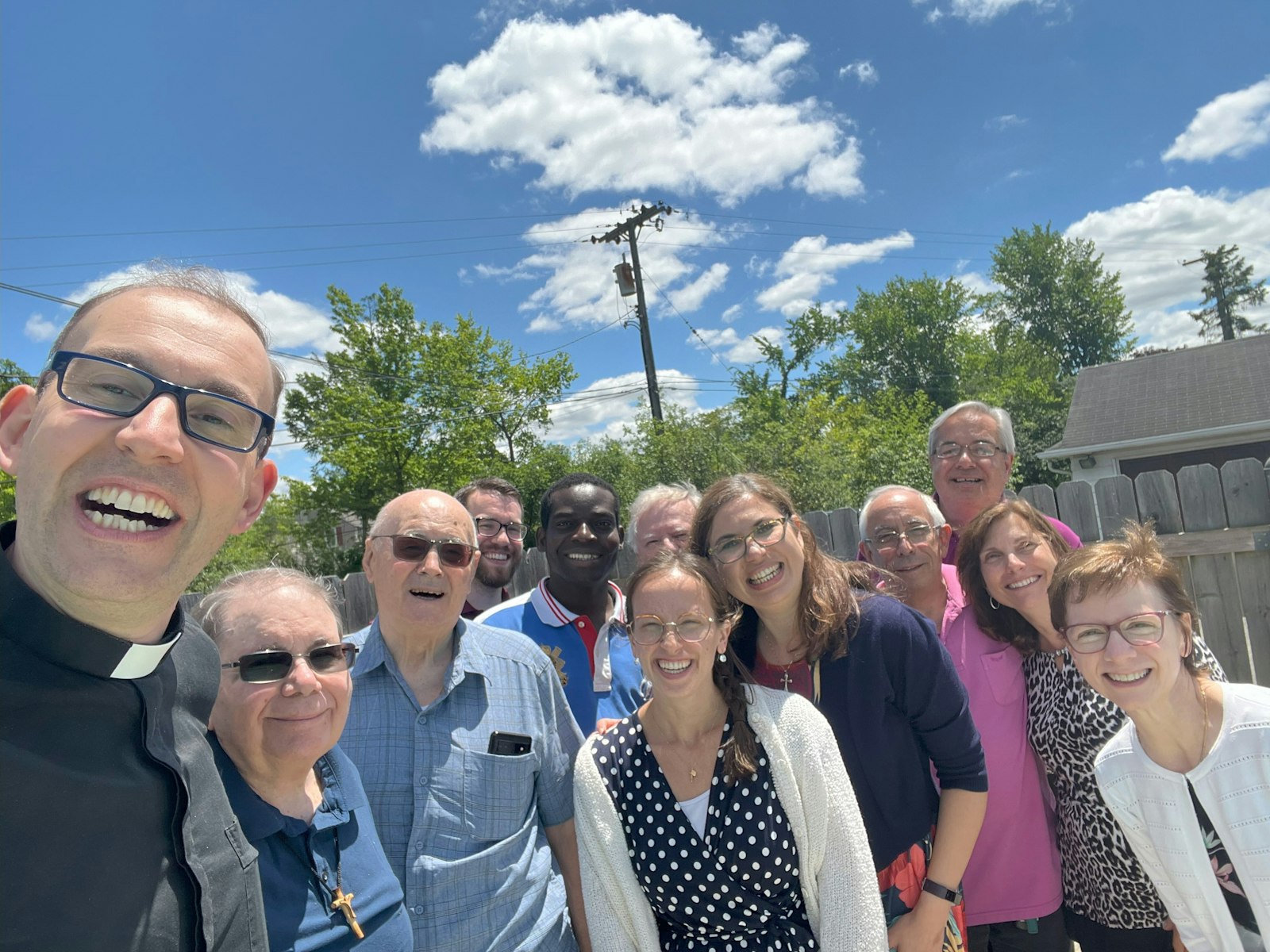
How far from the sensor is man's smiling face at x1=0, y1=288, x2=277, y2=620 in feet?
3.57

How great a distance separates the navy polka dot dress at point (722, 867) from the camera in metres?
1.93

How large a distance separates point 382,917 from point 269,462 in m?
1.20

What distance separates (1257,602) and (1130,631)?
319 centimetres

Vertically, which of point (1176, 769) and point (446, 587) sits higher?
point (446, 587)

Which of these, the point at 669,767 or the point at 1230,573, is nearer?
the point at 669,767

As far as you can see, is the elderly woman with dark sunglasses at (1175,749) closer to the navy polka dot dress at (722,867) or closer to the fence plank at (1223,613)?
the navy polka dot dress at (722,867)

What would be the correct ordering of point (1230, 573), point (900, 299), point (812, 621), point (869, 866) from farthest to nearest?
1. point (900, 299)
2. point (1230, 573)
3. point (812, 621)
4. point (869, 866)

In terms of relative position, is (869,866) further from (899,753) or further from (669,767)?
(669,767)

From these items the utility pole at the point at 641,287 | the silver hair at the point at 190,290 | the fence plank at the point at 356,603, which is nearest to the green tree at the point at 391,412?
the utility pole at the point at 641,287

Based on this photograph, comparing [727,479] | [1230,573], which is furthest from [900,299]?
[727,479]

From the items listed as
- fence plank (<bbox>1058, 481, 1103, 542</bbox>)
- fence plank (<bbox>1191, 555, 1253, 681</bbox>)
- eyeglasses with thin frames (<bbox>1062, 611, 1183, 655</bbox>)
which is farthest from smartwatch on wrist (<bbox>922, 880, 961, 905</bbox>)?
fence plank (<bbox>1058, 481, 1103, 542</bbox>)

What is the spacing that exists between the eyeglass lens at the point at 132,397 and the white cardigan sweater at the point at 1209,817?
2.51 m

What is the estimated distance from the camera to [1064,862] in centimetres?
248

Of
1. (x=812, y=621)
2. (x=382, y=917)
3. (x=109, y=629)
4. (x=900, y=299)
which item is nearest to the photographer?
(x=109, y=629)
